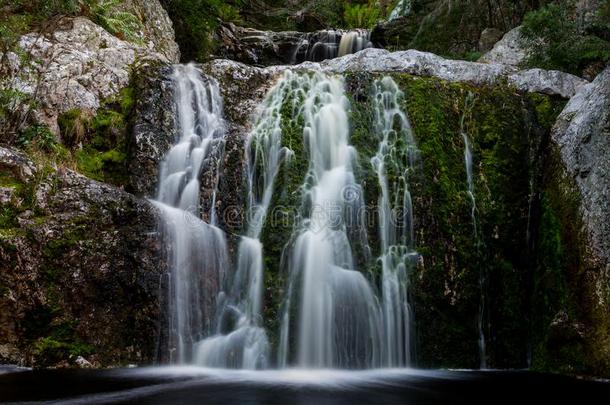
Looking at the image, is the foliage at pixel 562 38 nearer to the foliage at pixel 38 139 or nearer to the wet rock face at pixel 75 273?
the wet rock face at pixel 75 273

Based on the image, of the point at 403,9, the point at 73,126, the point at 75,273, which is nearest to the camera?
the point at 75,273

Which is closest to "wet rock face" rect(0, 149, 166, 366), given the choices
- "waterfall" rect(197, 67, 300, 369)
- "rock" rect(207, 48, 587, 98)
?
"waterfall" rect(197, 67, 300, 369)

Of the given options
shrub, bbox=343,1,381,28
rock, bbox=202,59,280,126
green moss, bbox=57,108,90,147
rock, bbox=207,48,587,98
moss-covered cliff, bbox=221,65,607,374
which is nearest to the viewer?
moss-covered cliff, bbox=221,65,607,374

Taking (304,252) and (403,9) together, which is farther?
(403,9)

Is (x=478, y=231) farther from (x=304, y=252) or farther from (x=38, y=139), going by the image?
(x=38, y=139)

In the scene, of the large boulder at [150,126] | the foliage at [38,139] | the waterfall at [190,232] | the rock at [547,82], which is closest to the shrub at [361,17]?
the rock at [547,82]

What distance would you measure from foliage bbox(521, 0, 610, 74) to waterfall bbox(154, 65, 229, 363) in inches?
263

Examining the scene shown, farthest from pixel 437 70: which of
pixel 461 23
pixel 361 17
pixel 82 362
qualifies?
pixel 361 17

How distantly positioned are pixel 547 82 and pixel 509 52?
2831 mm

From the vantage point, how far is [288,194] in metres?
7.73

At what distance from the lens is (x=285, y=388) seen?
5402mm

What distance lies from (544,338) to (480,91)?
4269 mm

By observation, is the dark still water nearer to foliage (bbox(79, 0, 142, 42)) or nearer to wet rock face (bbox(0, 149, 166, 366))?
wet rock face (bbox(0, 149, 166, 366))

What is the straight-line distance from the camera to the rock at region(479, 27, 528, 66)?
11.8m
